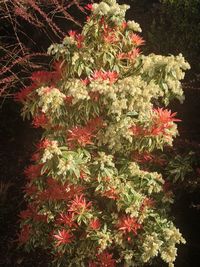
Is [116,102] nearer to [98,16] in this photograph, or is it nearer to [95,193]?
[98,16]

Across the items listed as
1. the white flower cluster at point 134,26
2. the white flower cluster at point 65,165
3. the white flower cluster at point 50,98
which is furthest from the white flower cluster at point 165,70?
the white flower cluster at point 65,165

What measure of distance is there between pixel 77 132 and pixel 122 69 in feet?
2.70

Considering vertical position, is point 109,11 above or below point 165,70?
above

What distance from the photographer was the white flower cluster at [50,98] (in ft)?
12.7

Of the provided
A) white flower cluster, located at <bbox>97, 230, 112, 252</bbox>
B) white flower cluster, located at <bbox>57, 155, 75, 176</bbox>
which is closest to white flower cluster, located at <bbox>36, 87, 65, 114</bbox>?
white flower cluster, located at <bbox>57, 155, 75, 176</bbox>

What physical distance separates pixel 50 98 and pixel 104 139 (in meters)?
0.74

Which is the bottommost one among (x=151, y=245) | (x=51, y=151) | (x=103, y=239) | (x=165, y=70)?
(x=103, y=239)

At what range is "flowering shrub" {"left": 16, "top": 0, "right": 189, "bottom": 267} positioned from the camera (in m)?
4.00

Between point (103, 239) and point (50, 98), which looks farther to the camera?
point (103, 239)

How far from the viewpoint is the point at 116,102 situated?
391 cm

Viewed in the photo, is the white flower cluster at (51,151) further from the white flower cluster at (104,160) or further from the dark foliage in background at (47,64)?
the dark foliage in background at (47,64)

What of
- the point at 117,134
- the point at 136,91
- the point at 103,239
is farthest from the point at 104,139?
the point at 103,239

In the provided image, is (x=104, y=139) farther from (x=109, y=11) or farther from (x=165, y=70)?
(x=109, y=11)

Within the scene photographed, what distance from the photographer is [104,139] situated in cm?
430
